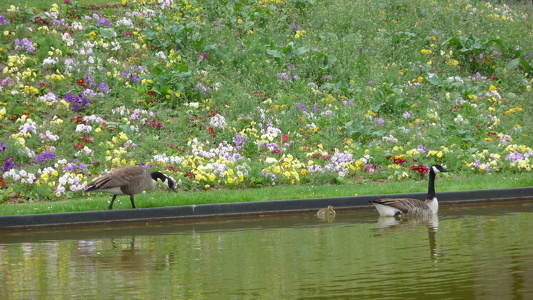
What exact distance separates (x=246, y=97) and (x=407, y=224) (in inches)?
349

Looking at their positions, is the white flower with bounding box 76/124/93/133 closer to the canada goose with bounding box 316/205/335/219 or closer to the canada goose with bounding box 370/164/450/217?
the canada goose with bounding box 316/205/335/219

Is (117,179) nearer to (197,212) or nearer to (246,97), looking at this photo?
(197,212)

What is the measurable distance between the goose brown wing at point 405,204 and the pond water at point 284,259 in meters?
0.29

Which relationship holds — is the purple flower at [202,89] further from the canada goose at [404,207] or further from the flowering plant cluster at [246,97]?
the canada goose at [404,207]

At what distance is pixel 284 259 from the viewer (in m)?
9.40

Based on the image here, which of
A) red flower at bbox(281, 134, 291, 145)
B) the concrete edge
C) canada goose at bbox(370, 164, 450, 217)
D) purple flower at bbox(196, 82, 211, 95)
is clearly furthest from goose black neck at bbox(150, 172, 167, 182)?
purple flower at bbox(196, 82, 211, 95)

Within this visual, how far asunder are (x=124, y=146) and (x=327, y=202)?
5950mm

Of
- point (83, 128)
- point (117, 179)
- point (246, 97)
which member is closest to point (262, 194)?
point (117, 179)

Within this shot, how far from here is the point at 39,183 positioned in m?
16.1

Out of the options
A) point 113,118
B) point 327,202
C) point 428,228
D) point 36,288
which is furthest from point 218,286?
point 113,118

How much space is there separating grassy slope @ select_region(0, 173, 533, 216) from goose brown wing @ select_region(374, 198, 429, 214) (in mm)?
1760

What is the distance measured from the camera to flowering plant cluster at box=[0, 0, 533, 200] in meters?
17.6

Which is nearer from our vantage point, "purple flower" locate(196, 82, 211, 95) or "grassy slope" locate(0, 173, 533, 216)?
"grassy slope" locate(0, 173, 533, 216)

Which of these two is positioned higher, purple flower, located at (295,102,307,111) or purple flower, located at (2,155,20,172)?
purple flower, located at (295,102,307,111)
